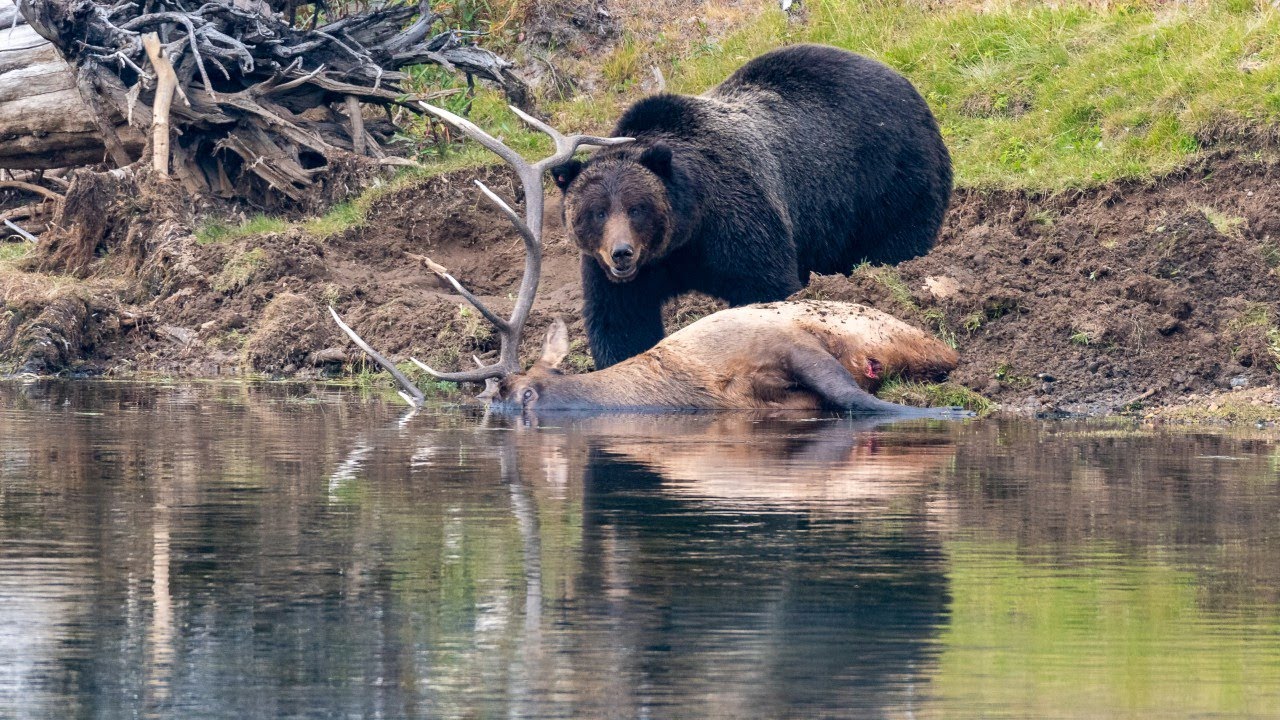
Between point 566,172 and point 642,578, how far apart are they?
277 inches

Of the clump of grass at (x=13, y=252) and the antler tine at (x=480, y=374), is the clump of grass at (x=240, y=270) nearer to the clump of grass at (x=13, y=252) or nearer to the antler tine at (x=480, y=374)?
the clump of grass at (x=13, y=252)

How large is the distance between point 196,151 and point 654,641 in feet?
46.4

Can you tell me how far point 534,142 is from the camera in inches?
734

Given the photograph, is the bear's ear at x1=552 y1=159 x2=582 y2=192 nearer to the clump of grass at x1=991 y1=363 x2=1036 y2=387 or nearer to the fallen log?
the clump of grass at x1=991 y1=363 x2=1036 y2=387

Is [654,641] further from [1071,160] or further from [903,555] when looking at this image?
[1071,160]

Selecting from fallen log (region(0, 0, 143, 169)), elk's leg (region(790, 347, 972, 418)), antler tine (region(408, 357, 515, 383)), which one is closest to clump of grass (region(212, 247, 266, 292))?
fallen log (region(0, 0, 143, 169))

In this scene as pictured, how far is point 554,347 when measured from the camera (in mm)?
Answer: 11344

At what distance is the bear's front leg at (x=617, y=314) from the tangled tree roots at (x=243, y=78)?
6.15 m

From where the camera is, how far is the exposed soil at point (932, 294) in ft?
36.2

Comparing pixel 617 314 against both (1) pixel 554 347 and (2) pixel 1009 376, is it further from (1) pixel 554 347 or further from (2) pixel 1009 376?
(2) pixel 1009 376

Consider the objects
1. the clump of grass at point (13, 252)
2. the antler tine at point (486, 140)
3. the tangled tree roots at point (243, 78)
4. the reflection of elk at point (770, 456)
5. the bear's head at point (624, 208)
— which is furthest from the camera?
the tangled tree roots at point (243, 78)

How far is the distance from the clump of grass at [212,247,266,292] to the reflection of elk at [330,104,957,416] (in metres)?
4.14

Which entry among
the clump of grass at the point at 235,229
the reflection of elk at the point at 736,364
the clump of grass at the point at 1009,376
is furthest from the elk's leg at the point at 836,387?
the clump of grass at the point at 235,229

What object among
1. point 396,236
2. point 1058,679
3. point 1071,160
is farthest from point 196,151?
point 1058,679
